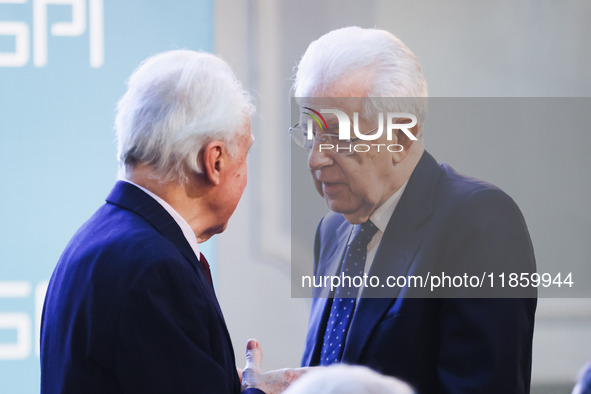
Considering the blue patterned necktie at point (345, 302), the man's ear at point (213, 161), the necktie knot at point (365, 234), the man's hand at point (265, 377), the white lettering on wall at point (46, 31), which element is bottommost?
the man's hand at point (265, 377)

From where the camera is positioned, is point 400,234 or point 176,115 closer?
point 176,115

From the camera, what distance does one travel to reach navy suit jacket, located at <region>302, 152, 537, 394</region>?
1.69m

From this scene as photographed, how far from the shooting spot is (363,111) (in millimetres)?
1814

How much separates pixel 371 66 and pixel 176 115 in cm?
56

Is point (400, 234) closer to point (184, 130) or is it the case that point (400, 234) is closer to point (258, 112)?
point (184, 130)

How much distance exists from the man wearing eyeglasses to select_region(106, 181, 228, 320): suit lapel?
48cm

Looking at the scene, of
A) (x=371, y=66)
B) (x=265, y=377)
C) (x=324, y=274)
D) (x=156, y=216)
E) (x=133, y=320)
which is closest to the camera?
(x=133, y=320)

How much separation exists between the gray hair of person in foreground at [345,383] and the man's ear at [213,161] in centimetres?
64

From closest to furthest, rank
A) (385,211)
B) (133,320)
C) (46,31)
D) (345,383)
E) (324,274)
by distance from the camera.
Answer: (345,383) → (133,320) → (385,211) → (324,274) → (46,31)

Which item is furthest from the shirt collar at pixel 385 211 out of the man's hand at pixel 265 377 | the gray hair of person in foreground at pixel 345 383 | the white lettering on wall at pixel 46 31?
the white lettering on wall at pixel 46 31

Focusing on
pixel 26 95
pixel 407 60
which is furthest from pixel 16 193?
pixel 407 60

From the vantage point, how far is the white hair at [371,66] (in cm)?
181

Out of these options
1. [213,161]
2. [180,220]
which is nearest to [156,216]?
[180,220]

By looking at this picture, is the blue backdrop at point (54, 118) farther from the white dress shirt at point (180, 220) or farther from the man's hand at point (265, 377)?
the white dress shirt at point (180, 220)
